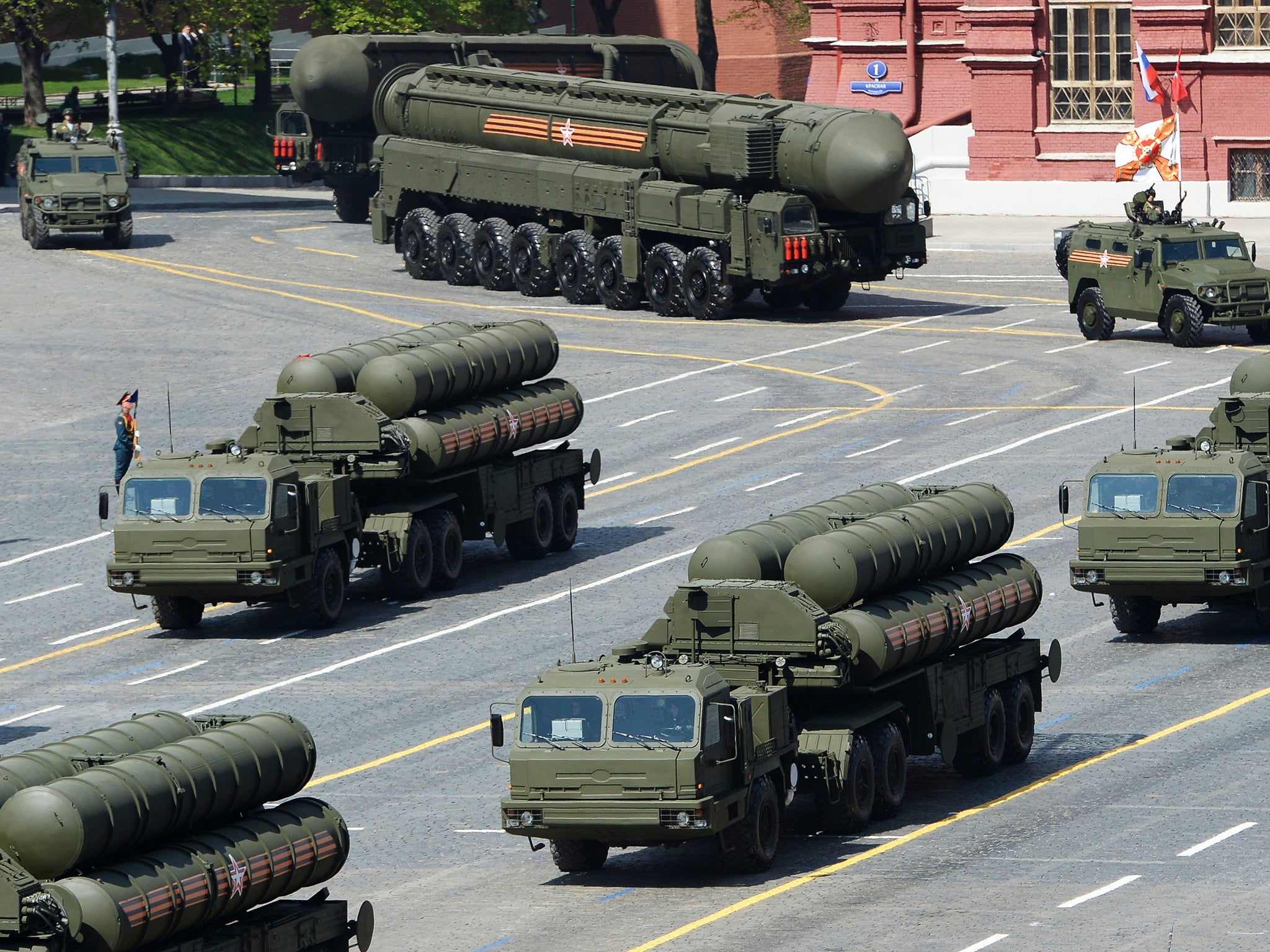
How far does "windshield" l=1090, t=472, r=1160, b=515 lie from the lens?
31.9 meters

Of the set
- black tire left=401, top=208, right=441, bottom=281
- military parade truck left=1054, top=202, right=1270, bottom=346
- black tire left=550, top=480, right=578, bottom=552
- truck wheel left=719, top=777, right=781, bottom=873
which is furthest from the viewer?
black tire left=401, top=208, right=441, bottom=281

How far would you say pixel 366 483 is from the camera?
35.5 metres

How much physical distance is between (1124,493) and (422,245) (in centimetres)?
3183

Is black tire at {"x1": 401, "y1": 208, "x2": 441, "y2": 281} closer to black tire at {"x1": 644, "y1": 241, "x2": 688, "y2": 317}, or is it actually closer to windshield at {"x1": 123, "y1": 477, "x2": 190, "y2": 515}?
black tire at {"x1": 644, "y1": 241, "x2": 688, "y2": 317}

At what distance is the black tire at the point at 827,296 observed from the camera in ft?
184

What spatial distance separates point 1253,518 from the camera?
31672 millimetres

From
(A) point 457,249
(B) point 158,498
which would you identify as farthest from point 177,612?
(A) point 457,249

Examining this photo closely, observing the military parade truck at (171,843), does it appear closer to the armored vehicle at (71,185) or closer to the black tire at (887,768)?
the black tire at (887,768)

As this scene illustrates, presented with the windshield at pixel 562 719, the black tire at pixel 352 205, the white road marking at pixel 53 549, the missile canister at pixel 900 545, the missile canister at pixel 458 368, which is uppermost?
the black tire at pixel 352 205

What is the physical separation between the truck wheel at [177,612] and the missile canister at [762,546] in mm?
10721

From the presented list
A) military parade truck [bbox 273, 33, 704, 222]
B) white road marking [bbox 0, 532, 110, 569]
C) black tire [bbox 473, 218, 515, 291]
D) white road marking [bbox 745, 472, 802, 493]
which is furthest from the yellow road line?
military parade truck [bbox 273, 33, 704, 222]

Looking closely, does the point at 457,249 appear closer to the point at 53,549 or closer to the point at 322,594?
the point at 53,549

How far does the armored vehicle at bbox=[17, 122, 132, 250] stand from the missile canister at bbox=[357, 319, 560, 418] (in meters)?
27.7

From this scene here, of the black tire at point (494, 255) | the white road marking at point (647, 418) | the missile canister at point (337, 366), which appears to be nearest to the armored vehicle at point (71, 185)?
the black tire at point (494, 255)
